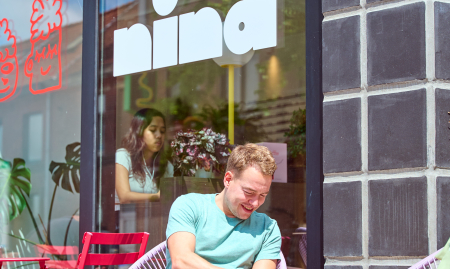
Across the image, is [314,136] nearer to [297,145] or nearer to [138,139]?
[297,145]

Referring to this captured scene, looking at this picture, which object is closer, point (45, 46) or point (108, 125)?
point (108, 125)

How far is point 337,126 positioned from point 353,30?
17.8 inches

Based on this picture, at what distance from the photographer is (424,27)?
233 cm

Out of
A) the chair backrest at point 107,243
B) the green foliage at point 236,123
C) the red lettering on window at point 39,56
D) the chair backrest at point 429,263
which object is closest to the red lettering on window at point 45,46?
the red lettering on window at point 39,56

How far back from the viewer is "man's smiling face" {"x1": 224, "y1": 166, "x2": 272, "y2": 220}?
221 cm

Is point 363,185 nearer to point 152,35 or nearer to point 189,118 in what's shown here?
point 189,118

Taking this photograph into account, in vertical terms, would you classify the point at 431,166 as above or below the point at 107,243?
above

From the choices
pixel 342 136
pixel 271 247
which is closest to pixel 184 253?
pixel 271 247

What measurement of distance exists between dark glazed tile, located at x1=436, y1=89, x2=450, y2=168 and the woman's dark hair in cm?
189

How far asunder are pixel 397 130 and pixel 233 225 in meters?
0.82

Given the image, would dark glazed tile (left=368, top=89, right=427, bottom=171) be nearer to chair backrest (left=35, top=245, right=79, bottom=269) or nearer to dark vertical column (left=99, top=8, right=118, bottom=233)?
dark vertical column (left=99, top=8, right=118, bottom=233)

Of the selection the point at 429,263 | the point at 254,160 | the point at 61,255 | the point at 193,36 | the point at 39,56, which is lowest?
the point at 61,255

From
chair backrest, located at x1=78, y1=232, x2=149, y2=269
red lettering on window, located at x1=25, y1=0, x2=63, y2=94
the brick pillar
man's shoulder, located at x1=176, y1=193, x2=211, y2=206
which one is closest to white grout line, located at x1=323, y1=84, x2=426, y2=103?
the brick pillar

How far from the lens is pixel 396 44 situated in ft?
7.84
